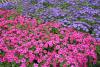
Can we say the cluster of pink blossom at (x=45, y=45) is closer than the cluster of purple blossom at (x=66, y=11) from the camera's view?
Yes

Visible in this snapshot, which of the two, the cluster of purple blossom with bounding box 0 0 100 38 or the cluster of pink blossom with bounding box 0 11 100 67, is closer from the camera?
the cluster of pink blossom with bounding box 0 11 100 67

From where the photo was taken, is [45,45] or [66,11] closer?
[45,45]

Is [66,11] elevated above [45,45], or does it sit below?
below

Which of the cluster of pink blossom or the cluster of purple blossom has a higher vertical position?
the cluster of pink blossom

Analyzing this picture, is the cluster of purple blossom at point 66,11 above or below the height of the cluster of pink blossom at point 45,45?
below

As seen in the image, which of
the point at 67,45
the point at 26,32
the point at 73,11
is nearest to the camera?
the point at 67,45

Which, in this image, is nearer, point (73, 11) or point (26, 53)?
point (26, 53)

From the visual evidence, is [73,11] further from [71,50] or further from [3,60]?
[3,60]

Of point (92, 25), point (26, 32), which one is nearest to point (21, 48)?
point (26, 32)
